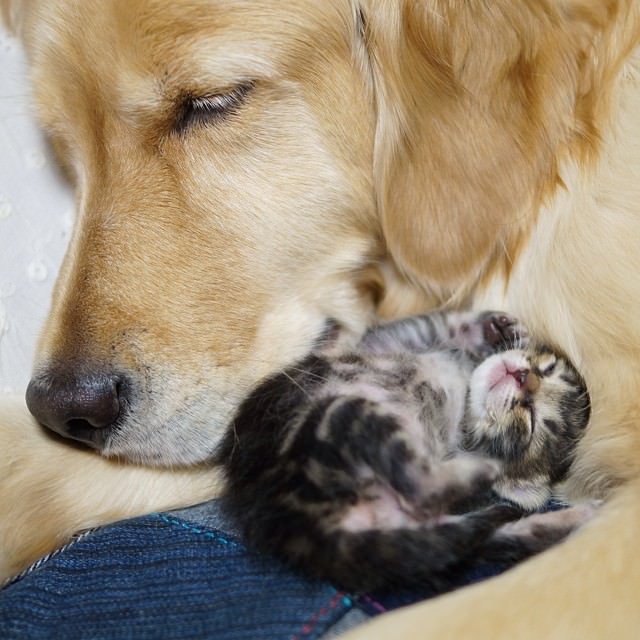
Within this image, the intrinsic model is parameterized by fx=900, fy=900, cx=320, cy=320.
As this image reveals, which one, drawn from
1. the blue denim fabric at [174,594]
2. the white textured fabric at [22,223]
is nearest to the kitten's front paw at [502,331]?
the blue denim fabric at [174,594]

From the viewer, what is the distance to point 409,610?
1032 millimetres

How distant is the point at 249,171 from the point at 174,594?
63 cm

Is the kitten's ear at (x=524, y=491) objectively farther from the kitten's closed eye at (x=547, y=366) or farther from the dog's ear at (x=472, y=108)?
the dog's ear at (x=472, y=108)

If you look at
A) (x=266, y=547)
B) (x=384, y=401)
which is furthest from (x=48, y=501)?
(x=384, y=401)

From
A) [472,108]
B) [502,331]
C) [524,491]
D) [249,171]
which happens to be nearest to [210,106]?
[249,171]

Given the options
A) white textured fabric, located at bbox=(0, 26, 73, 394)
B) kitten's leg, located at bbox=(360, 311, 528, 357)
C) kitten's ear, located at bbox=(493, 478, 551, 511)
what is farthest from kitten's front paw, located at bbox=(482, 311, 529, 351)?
white textured fabric, located at bbox=(0, 26, 73, 394)

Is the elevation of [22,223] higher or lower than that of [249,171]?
lower

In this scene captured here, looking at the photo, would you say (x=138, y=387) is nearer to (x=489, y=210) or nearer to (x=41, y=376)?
(x=41, y=376)

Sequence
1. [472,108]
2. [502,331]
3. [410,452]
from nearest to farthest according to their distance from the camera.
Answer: [410,452], [472,108], [502,331]

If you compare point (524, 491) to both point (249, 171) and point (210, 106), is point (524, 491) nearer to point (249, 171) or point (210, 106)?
point (249, 171)

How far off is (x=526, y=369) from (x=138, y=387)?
23.8 inches

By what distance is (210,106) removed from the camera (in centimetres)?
134

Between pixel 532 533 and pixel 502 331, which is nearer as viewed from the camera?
pixel 532 533

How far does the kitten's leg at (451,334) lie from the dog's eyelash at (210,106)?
1.48ft
